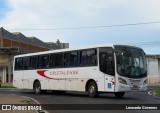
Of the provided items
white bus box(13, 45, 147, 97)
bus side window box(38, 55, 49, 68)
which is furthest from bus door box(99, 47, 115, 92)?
bus side window box(38, 55, 49, 68)

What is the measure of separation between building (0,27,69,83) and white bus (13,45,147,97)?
43.8 meters

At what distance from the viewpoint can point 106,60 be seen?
24.8m

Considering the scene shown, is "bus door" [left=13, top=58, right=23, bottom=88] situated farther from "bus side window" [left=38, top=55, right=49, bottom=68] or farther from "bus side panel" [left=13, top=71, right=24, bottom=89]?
"bus side window" [left=38, top=55, right=49, bottom=68]

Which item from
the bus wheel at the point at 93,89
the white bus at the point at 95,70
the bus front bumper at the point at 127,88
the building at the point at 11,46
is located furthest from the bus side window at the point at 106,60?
the building at the point at 11,46

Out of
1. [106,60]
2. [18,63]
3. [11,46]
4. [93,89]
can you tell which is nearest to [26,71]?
Answer: [18,63]

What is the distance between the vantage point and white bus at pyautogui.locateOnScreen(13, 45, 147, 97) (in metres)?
24.2

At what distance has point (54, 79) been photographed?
99.0 ft

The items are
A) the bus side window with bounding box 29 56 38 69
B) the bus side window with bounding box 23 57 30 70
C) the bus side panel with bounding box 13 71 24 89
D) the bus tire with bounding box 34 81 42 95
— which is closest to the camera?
the bus tire with bounding box 34 81 42 95

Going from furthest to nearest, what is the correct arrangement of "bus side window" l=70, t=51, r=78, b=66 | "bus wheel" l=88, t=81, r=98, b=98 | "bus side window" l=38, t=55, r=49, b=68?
"bus side window" l=38, t=55, r=49, b=68 → "bus side window" l=70, t=51, r=78, b=66 → "bus wheel" l=88, t=81, r=98, b=98

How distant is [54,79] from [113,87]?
723 centimetres

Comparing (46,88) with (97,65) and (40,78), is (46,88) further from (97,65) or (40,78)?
(97,65)

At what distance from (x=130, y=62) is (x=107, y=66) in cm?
139

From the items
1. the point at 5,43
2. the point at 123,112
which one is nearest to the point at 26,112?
the point at 123,112

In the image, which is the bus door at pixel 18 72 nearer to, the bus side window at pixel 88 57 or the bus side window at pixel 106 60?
the bus side window at pixel 88 57
